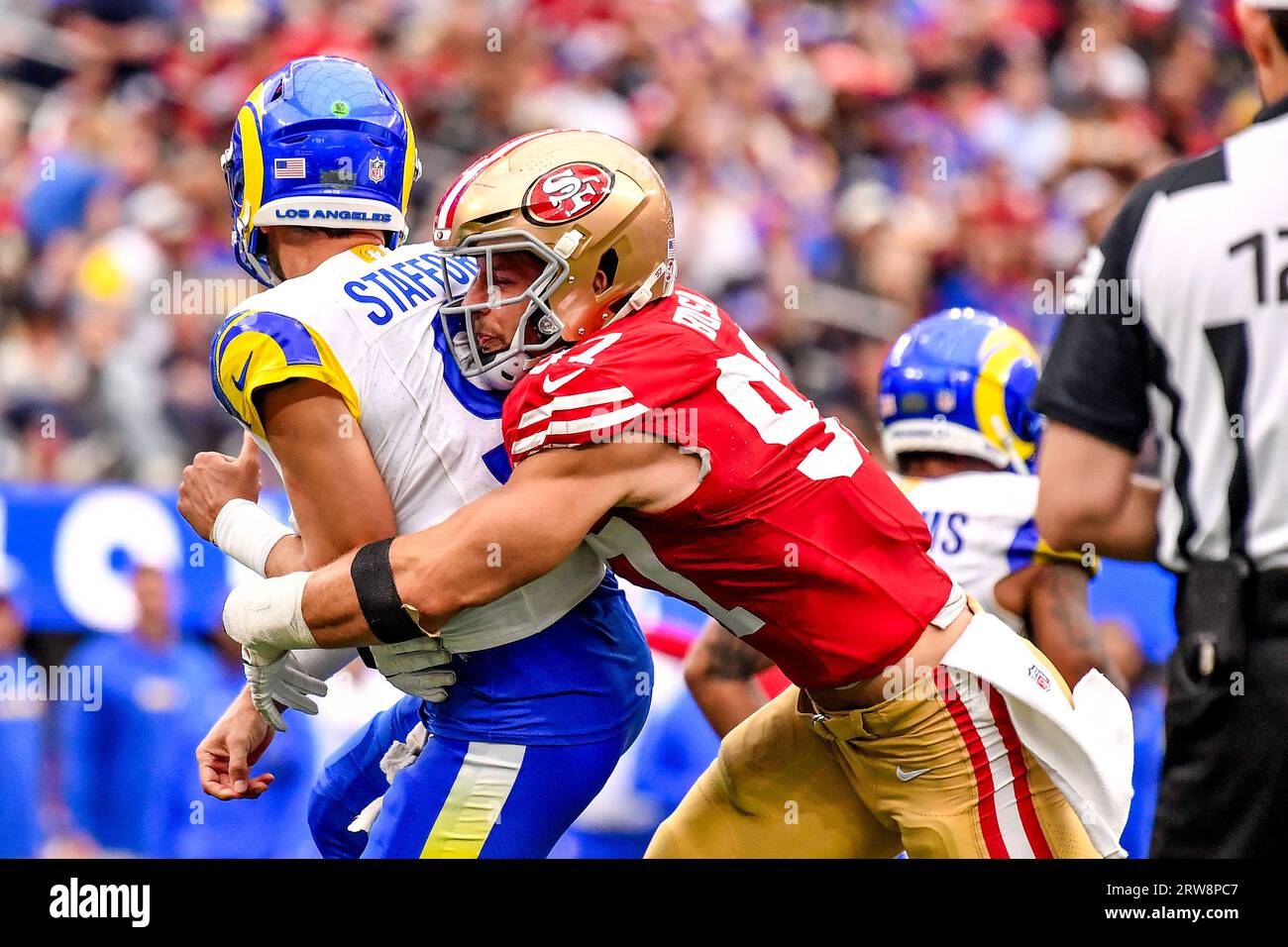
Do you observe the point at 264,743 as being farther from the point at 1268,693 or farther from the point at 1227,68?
the point at 1227,68

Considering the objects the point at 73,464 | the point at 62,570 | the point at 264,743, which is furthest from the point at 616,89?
the point at 264,743

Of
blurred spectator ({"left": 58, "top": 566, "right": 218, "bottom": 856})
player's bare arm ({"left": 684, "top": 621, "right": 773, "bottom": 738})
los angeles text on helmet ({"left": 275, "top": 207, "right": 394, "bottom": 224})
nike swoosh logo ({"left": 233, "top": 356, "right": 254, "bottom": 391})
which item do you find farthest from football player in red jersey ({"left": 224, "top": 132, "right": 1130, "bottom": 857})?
blurred spectator ({"left": 58, "top": 566, "right": 218, "bottom": 856})

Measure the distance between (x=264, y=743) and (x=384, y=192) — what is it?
3.88ft

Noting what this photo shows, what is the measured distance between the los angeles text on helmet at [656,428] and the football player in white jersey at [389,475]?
1.23ft

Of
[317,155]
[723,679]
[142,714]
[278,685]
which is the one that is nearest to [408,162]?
[317,155]

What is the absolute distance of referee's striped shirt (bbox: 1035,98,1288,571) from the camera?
2.28 m

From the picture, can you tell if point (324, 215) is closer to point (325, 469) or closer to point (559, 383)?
point (325, 469)

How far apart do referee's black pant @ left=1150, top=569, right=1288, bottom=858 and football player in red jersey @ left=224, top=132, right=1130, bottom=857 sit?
2.04ft

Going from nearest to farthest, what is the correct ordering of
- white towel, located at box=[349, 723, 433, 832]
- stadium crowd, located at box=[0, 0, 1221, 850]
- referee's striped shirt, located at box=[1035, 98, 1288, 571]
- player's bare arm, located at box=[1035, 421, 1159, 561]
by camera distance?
referee's striped shirt, located at box=[1035, 98, 1288, 571] → player's bare arm, located at box=[1035, 421, 1159, 561] → white towel, located at box=[349, 723, 433, 832] → stadium crowd, located at box=[0, 0, 1221, 850]

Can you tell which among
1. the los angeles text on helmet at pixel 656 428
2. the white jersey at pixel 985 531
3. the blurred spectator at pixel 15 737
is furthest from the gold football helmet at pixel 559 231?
the blurred spectator at pixel 15 737

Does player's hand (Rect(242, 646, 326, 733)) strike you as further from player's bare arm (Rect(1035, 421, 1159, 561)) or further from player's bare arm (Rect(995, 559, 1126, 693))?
player's bare arm (Rect(995, 559, 1126, 693))

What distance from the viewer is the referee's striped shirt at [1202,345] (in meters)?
2.28

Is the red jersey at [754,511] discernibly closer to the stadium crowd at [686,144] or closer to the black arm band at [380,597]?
the black arm band at [380,597]

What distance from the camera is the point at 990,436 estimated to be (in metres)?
4.12
